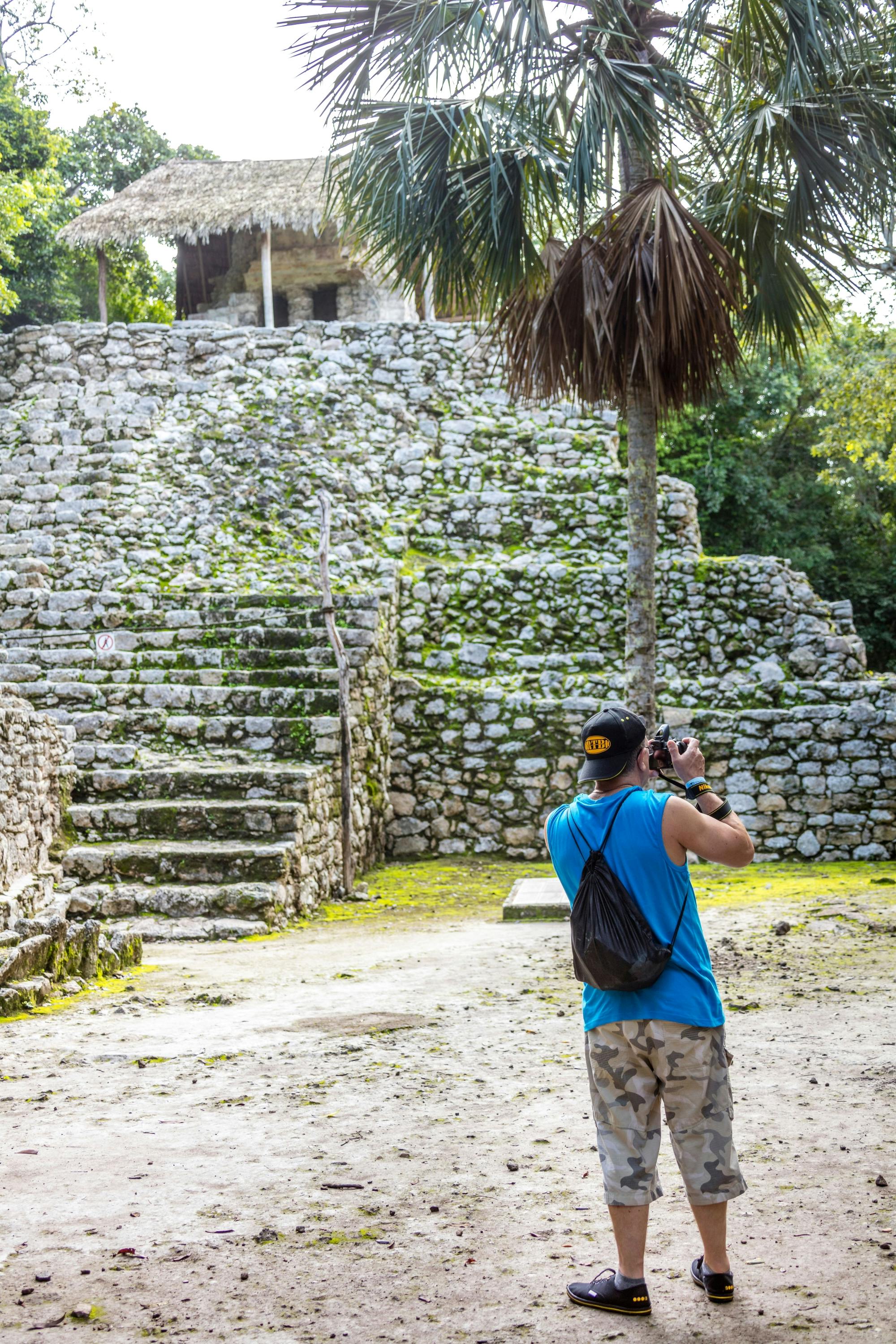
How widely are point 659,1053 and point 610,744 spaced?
0.67 metres

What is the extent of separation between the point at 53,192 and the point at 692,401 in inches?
559

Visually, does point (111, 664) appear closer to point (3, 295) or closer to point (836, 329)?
point (3, 295)

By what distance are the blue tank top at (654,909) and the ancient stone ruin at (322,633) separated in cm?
430

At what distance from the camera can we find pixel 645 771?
2635mm

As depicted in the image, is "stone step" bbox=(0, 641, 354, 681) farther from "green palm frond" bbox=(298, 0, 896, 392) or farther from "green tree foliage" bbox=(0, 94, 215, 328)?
"green tree foliage" bbox=(0, 94, 215, 328)

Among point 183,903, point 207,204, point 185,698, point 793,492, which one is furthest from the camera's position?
point 793,492

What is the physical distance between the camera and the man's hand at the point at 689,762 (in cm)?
263

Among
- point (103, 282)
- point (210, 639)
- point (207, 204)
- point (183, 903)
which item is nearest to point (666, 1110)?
point (183, 903)

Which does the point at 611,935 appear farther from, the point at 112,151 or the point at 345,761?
the point at 112,151

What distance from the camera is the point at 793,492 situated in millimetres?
19844

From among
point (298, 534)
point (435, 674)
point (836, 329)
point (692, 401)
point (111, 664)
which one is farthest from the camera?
point (836, 329)

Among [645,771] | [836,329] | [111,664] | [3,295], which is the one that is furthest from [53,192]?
[645,771]

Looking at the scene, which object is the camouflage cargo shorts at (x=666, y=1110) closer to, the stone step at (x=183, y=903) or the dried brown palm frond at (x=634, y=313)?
the dried brown palm frond at (x=634, y=313)

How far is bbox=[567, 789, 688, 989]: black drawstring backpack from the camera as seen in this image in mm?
2387
